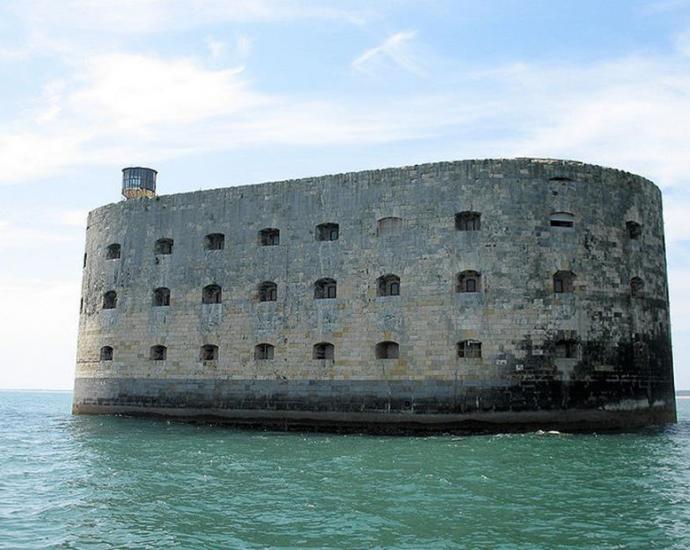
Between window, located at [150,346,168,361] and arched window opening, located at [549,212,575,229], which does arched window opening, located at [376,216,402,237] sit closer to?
arched window opening, located at [549,212,575,229]

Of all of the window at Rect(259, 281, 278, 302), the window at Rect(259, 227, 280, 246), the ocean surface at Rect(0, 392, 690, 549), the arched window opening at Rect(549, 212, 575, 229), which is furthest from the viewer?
the window at Rect(259, 227, 280, 246)

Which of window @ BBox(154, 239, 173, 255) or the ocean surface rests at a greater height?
window @ BBox(154, 239, 173, 255)

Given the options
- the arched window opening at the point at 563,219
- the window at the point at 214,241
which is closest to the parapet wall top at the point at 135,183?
the window at the point at 214,241

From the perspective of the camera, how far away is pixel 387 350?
22.2m

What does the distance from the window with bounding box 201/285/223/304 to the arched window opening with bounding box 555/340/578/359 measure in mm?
10622

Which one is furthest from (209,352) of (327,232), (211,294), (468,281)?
(468,281)

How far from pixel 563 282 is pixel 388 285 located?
A: 4903 mm

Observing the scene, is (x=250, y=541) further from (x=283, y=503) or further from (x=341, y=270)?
(x=341, y=270)

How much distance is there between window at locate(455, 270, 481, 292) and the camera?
70.6 ft

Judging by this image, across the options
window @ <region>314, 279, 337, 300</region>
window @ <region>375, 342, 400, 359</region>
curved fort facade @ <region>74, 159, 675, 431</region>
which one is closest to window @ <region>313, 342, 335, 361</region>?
curved fort facade @ <region>74, 159, 675, 431</region>

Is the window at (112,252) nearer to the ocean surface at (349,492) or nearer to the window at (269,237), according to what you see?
the window at (269,237)

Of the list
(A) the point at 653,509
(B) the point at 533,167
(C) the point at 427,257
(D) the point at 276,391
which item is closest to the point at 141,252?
(D) the point at 276,391

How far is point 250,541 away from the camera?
921 cm

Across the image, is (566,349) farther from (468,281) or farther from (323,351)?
(323,351)
